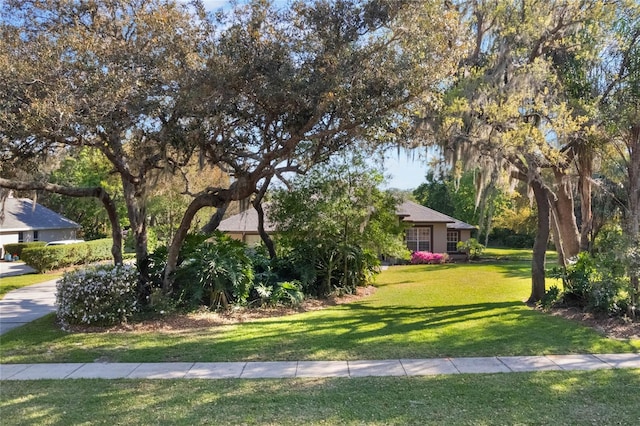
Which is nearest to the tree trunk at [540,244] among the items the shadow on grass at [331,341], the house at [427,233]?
the shadow on grass at [331,341]

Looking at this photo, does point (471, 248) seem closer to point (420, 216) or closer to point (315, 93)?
point (420, 216)

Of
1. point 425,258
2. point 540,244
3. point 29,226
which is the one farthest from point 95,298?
point 29,226

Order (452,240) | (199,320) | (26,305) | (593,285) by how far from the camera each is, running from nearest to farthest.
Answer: (593,285), (199,320), (26,305), (452,240)

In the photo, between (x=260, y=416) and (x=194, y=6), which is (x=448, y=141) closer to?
(x=194, y=6)

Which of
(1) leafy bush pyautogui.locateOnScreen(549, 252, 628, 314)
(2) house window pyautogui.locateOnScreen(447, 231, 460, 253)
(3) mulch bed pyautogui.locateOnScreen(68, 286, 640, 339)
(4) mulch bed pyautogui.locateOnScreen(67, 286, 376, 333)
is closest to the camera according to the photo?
(3) mulch bed pyautogui.locateOnScreen(68, 286, 640, 339)

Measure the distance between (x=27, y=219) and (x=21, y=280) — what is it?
14682mm

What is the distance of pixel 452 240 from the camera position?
1214 inches

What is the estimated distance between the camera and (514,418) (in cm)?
456

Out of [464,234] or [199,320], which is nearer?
[199,320]

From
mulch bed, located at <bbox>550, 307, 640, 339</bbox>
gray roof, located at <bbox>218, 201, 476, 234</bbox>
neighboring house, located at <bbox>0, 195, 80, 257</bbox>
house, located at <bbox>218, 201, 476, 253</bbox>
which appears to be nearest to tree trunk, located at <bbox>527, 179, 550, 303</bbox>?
mulch bed, located at <bbox>550, 307, 640, 339</bbox>

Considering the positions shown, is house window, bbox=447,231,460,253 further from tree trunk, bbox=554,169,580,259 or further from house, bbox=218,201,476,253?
tree trunk, bbox=554,169,580,259

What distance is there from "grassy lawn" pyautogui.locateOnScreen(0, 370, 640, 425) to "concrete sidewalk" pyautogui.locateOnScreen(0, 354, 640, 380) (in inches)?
9.6

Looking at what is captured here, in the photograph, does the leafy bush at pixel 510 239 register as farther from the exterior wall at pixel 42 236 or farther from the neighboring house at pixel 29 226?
the neighboring house at pixel 29 226

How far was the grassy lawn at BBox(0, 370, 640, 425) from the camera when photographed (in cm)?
461
